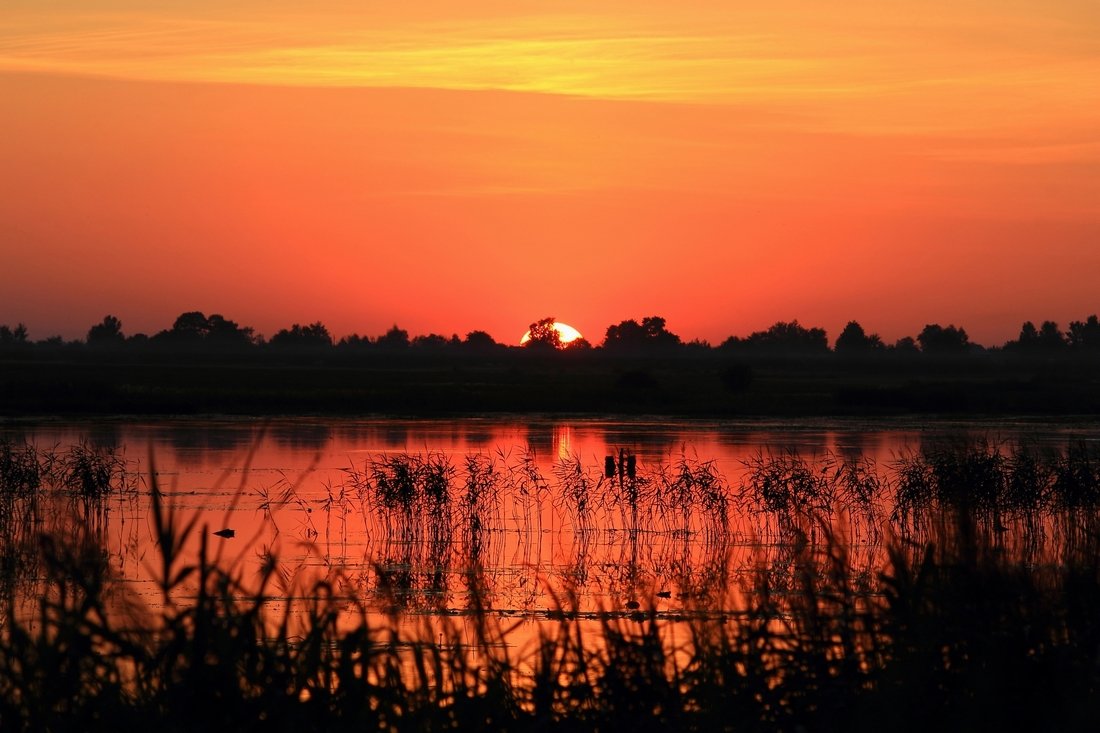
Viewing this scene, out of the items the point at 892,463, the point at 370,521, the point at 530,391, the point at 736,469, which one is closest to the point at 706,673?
the point at 370,521

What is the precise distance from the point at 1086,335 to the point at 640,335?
204ft

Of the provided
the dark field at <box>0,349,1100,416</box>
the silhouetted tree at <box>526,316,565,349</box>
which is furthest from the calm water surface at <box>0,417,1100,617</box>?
the silhouetted tree at <box>526,316,565,349</box>

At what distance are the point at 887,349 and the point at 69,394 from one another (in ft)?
494

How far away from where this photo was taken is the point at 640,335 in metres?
187

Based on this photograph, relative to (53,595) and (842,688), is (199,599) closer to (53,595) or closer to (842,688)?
(842,688)

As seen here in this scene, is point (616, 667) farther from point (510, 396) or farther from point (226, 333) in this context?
point (226, 333)

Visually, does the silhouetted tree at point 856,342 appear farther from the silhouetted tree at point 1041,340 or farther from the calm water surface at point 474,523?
the calm water surface at point 474,523

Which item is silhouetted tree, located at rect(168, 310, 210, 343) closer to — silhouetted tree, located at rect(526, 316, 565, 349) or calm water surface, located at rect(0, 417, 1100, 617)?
silhouetted tree, located at rect(526, 316, 565, 349)

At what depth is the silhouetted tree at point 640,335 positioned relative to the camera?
186 meters

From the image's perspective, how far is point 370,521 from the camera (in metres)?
24.1

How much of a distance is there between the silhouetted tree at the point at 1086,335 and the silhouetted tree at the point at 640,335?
56347 millimetres

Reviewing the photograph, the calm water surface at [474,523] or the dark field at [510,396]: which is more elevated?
the dark field at [510,396]

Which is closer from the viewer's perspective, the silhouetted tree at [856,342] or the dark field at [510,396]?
the dark field at [510,396]

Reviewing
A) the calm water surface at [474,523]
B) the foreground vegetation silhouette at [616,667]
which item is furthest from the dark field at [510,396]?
the foreground vegetation silhouette at [616,667]
